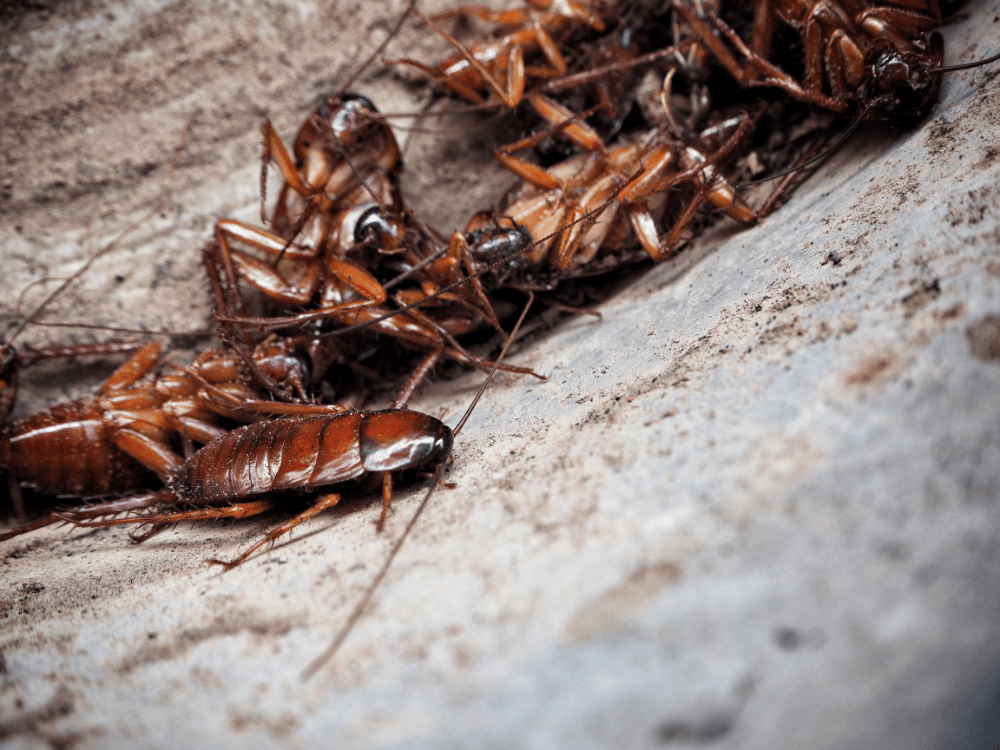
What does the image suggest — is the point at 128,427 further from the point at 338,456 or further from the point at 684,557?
the point at 684,557

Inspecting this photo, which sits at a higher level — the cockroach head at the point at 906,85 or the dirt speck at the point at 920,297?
the cockroach head at the point at 906,85

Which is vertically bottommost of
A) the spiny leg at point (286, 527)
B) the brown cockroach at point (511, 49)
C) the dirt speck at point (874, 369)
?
the spiny leg at point (286, 527)

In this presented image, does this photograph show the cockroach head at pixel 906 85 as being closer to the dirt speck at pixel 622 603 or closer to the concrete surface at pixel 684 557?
the concrete surface at pixel 684 557

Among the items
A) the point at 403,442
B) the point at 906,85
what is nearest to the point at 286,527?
the point at 403,442

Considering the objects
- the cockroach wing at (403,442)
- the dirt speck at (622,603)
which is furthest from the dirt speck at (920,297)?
the cockroach wing at (403,442)

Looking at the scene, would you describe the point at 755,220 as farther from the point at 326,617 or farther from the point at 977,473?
the point at 326,617

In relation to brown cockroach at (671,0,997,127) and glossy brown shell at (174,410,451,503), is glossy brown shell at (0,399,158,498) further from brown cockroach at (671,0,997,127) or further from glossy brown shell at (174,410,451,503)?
brown cockroach at (671,0,997,127)
